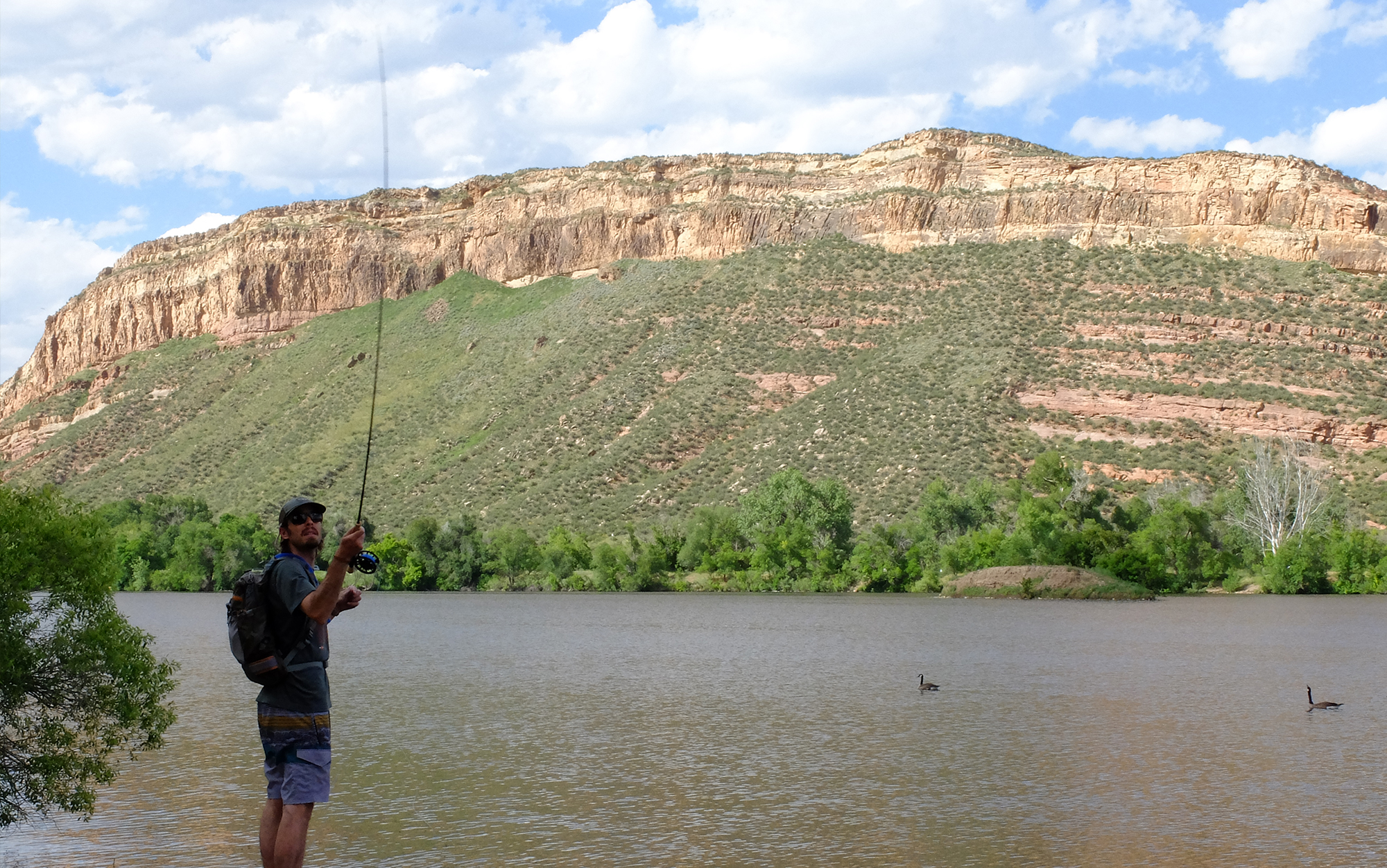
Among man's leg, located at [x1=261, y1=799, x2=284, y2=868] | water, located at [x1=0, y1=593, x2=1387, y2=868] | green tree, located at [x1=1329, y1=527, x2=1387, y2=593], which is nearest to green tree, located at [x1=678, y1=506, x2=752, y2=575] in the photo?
green tree, located at [x1=1329, y1=527, x2=1387, y2=593]

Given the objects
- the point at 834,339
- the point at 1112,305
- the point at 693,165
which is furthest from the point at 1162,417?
the point at 693,165

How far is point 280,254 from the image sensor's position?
126062mm

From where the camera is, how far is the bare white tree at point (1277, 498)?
6166 cm

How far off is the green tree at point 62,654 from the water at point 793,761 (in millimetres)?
904

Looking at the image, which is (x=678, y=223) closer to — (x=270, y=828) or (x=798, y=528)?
(x=798, y=528)

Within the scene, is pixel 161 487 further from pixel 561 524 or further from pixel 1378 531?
pixel 1378 531

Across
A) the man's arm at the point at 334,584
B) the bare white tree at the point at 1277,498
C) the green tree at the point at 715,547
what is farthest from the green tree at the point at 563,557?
the man's arm at the point at 334,584

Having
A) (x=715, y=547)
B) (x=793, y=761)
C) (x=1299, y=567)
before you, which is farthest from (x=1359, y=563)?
(x=793, y=761)

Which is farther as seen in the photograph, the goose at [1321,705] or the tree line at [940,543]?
the tree line at [940,543]

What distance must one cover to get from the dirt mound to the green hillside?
10589mm

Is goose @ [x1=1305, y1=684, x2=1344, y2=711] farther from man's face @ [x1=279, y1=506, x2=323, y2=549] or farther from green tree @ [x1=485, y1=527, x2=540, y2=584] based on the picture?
green tree @ [x1=485, y1=527, x2=540, y2=584]

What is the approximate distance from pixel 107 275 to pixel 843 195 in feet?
277

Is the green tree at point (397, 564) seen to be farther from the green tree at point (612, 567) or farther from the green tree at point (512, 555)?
the green tree at point (612, 567)

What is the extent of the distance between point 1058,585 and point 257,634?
50.6m
